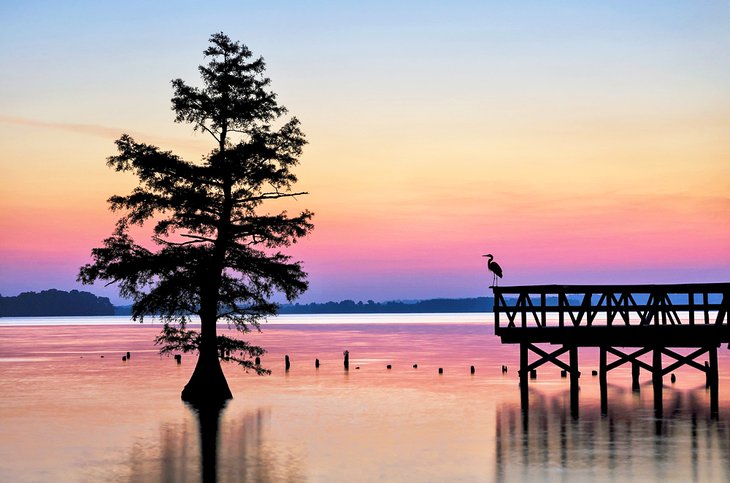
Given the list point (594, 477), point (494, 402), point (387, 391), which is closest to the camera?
point (594, 477)

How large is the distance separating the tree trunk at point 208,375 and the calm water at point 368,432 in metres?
0.95

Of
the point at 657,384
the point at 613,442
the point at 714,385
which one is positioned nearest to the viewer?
the point at 613,442

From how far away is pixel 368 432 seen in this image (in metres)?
36.5

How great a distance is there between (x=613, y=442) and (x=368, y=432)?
9.63 meters

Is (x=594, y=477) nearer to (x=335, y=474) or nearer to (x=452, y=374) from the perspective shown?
(x=335, y=474)

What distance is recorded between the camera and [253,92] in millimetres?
43062

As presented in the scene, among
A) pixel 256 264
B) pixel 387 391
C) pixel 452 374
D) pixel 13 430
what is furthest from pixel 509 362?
pixel 13 430

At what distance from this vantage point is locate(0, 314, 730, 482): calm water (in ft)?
88.7

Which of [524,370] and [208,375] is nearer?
[524,370]

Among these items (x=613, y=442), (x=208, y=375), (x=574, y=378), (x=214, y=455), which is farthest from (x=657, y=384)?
(x=214, y=455)

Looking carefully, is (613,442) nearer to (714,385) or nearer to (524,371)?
(524,371)

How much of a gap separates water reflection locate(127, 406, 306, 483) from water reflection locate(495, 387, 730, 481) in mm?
6709

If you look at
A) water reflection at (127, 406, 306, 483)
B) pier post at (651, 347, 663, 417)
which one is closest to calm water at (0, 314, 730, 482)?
water reflection at (127, 406, 306, 483)

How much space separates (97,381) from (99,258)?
2900 cm
